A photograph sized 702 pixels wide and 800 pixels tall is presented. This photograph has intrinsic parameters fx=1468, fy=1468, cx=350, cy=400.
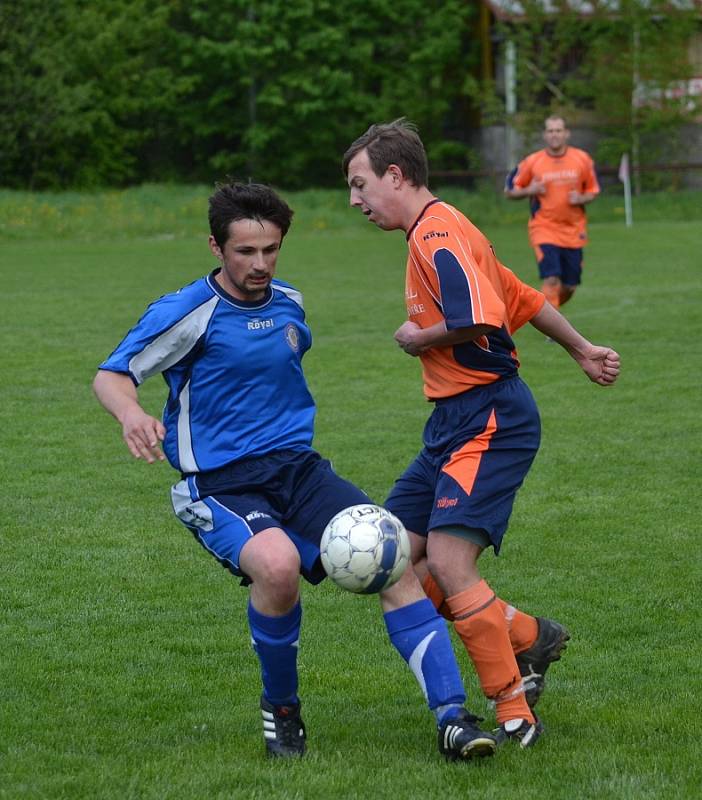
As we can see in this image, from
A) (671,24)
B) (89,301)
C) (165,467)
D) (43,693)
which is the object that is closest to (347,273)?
(89,301)

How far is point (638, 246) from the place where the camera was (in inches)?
1036

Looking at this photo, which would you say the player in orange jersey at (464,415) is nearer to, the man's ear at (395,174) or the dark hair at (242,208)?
the man's ear at (395,174)

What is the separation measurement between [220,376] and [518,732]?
1501 millimetres

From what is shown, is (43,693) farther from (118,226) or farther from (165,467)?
(118,226)

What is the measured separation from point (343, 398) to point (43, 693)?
6.73 m

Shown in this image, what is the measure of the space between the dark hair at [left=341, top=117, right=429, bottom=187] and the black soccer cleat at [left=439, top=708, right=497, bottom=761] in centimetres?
175

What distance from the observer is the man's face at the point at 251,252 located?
15.6 feet

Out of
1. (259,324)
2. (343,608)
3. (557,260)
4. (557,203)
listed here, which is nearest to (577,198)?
(557,203)

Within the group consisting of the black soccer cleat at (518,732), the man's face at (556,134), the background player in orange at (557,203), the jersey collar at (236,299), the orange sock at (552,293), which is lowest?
the orange sock at (552,293)

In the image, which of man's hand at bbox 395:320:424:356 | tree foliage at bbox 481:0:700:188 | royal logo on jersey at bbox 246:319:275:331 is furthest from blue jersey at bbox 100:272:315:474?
tree foliage at bbox 481:0:700:188

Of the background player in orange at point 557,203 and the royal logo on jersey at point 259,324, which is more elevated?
the royal logo on jersey at point 259,324

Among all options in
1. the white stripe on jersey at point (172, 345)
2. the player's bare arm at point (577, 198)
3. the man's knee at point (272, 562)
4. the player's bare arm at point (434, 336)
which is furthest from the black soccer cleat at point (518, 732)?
the player's bare arm at point (577, 198)

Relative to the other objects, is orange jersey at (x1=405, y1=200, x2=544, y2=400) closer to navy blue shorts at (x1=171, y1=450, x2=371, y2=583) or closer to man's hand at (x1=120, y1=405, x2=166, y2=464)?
navy blue shorts at (x1=171, y1=450, x2=371, y2=583)

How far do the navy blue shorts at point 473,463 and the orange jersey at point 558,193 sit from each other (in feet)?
37.5
